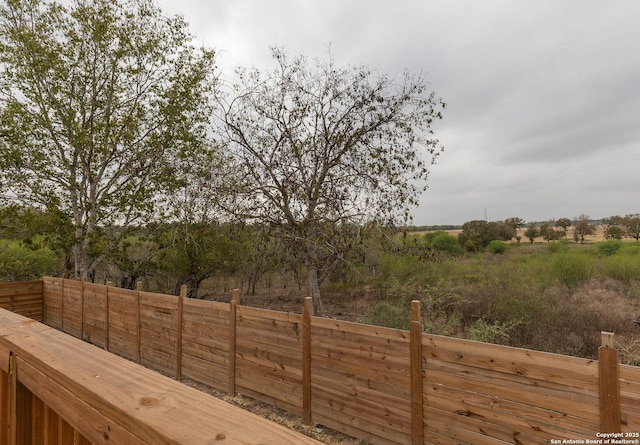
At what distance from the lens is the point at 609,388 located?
9.14 feet

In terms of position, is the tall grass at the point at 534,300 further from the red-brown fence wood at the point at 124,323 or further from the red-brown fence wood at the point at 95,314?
the red-brown fence wood at the point at 95,314

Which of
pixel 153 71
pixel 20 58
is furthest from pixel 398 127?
pixel 20 58

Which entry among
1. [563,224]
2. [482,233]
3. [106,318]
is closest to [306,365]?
[106,318]

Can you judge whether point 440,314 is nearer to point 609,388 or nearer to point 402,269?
point 402,269

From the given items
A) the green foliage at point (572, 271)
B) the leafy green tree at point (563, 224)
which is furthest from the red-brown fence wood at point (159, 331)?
the leafy green tree at point (563, 224)

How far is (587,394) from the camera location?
114 inches

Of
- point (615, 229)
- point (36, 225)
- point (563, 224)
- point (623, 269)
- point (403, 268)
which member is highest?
point (563, 224)

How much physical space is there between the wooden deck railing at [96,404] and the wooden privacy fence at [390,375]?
130 inches

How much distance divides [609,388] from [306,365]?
11.0 ft

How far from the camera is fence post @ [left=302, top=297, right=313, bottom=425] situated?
488 centimetres

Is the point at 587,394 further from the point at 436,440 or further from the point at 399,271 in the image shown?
the point at 399,271

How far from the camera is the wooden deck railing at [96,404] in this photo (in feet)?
2.13

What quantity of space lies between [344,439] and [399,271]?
9774 millimetres

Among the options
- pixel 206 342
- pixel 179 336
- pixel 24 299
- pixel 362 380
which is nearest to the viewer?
pixel 362 380
